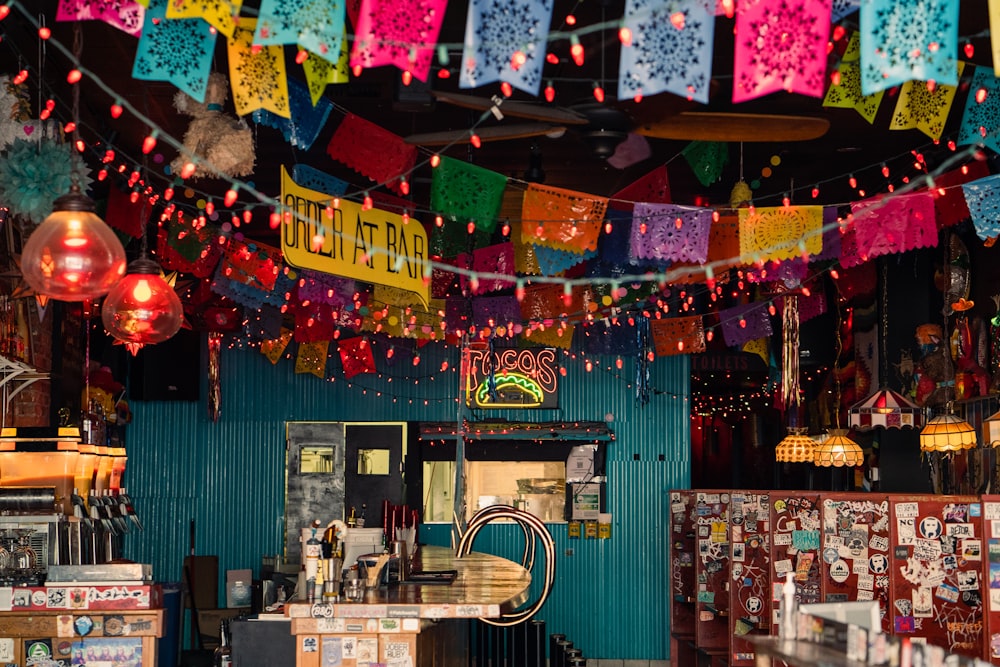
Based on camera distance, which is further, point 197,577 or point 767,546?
point 197,577

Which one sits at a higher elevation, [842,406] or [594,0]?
[594,0]

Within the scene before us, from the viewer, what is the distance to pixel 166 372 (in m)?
13.5

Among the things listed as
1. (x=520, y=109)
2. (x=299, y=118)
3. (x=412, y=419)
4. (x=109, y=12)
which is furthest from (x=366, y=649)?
(x=412, y=419)

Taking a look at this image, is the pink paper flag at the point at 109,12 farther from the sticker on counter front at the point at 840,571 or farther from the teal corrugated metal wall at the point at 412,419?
the teal corrugated metal wall at the point at 412,419

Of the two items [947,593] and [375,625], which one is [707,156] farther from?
[375,625]

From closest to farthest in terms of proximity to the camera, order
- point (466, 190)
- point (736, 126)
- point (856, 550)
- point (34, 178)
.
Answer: point (736, 126), point (34, 178), point (856, 550), point (466, 190)

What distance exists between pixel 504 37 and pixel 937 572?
181 inches

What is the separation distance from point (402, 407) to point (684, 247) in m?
6.04

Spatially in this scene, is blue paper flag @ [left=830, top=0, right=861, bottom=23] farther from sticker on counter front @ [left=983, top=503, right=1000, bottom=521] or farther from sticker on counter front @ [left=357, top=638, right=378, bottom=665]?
sticker on counter front @ [left=357, top=638, right=378, bottom=665]

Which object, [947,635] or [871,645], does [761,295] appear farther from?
[871,645]

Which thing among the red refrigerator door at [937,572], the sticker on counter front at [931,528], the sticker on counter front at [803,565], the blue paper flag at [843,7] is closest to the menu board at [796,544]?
the sticker on counter front at [803,565]

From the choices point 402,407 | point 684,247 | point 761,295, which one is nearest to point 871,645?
point 684,247

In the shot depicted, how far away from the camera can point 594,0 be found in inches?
249

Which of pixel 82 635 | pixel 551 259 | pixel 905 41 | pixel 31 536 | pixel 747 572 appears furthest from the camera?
pixel 747 572
